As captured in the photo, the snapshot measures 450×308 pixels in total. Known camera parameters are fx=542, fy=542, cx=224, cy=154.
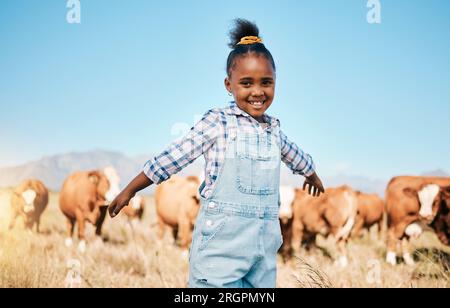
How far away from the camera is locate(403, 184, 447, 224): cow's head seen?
7.55 m

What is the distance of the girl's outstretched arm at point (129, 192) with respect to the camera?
2664mm

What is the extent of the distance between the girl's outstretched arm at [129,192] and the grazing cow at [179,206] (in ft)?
18.5

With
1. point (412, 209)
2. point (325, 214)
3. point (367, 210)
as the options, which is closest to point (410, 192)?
point (412, 209)

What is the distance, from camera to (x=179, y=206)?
9.48m

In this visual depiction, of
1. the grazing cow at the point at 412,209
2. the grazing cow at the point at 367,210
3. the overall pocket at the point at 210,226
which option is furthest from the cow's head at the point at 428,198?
the overall pocket at the point at 210,226

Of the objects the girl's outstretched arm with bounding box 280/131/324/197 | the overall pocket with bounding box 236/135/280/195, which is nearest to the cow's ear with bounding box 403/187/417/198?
the girl's outstretched arm with bounding box 280/131/324/197

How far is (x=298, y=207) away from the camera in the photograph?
8.73 meters

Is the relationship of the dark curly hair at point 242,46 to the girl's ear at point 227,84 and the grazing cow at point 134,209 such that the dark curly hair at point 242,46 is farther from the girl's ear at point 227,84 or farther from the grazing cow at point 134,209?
the grazing cow at point 134,209

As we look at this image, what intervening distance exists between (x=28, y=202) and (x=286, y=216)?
15.5ft

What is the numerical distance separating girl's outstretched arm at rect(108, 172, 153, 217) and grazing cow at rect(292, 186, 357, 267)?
5879 mm

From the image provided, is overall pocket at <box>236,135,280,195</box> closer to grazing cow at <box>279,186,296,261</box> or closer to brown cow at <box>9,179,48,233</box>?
grazing cow at <box>279,186,296,261</box>

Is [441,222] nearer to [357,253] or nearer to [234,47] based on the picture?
[357,253]

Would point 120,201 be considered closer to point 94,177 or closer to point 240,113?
point 240,113
